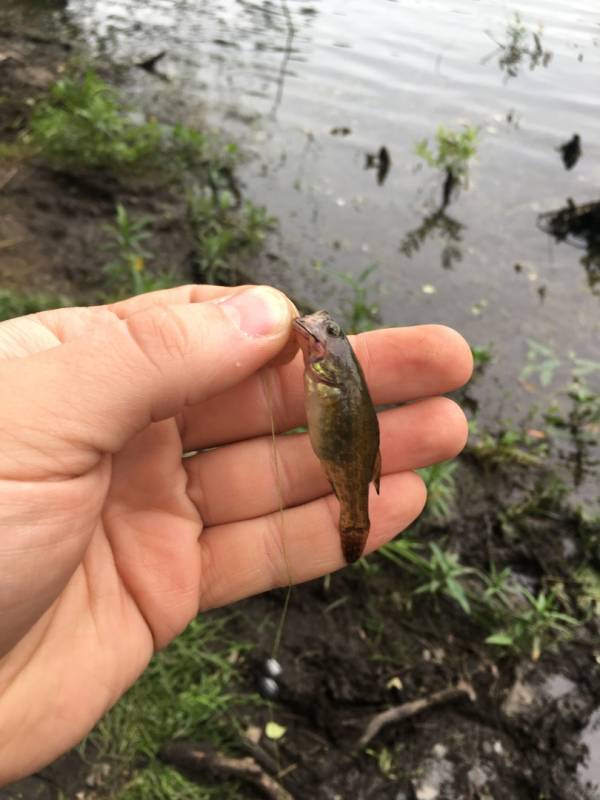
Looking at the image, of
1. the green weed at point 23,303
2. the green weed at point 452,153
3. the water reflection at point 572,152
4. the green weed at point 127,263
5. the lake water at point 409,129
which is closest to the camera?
the green weed at point 23,303

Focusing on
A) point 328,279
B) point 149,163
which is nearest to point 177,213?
point 149,163

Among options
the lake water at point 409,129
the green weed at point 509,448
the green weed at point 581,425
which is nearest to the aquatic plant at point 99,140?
the lake water at point 409,129

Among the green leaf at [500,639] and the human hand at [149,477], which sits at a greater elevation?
the human hand at [149,477]

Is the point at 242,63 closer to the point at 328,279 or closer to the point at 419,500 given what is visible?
the point at 328,279

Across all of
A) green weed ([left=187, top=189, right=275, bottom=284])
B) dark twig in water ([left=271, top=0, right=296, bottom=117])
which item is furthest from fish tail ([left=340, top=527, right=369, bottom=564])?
dark twig in water ([left=271, top=0, right=296, bottom=117])

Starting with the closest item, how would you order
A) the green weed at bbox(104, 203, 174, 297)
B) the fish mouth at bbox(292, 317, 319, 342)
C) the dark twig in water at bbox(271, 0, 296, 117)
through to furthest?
the fish mouth at bbox(292, 317, 319, 342) → the green weed at bbox(104, 203, 174, 297) → the dark twig in water at bbox(271, 0, 296, 117)

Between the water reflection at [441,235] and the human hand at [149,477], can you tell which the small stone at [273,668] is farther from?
the water reflection at [441,235]

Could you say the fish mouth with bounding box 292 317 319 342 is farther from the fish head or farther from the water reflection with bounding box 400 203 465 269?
the water reflection with bounding box 400 203 465 269
